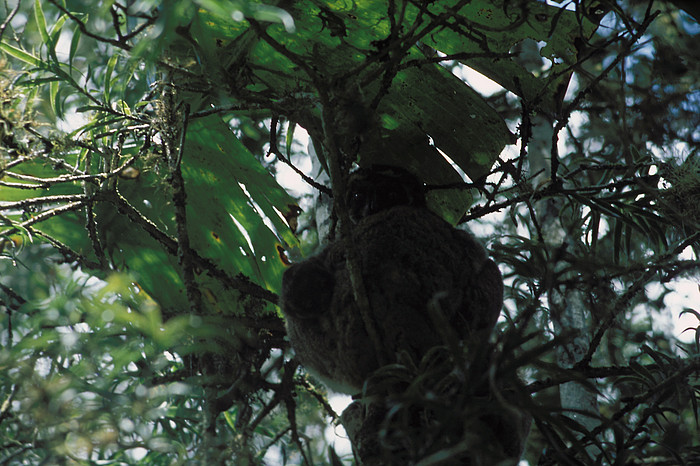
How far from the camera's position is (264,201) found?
3117mm

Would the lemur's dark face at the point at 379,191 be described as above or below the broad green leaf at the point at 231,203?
below

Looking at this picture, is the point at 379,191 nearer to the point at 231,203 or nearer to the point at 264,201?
the point at 264,201

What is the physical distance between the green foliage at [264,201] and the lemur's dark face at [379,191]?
154 millimetres

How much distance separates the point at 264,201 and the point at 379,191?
75 cm

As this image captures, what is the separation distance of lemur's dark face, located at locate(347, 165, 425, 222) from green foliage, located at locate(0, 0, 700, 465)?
0.51 feet

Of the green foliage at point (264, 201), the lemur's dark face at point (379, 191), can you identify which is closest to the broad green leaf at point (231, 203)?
the green foliage at point (264, 201)

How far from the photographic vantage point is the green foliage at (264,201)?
1807 millimetres

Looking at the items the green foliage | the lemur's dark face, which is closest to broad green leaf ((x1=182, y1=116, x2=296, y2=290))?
the green foliage

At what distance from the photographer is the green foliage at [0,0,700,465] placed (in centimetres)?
181

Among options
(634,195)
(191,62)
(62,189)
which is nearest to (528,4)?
(634,195)

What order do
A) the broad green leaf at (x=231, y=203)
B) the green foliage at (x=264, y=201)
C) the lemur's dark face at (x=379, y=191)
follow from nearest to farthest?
the green foliage at (x=264, y=201) < the lemur's dark face at (x=379, y=191) < the broad green leaf at (x=231, y=203)

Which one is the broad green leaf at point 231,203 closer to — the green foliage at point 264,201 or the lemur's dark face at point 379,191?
the green foliage at point 264,201

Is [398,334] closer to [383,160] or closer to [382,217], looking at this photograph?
[382,217]

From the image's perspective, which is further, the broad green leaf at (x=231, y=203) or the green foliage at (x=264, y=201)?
the broad green leaf at (x=231, y=203)
